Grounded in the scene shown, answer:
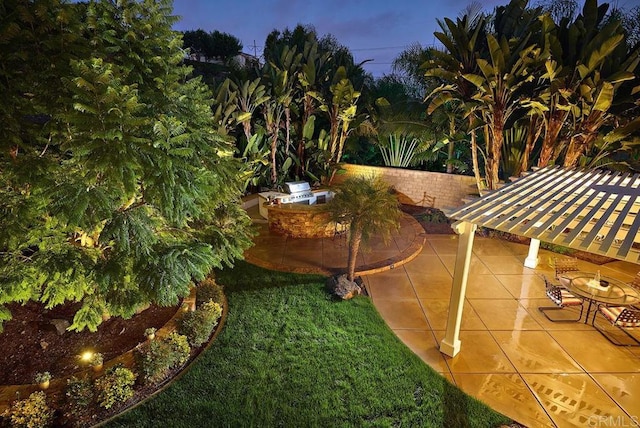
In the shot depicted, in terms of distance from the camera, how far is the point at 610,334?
5.48m

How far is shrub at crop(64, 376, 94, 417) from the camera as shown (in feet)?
12.7

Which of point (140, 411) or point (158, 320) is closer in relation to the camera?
point (140, 411)

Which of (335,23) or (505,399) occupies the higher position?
(335,23)

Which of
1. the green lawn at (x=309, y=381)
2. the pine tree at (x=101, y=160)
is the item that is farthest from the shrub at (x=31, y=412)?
the pine tree at (x=101, y=160)

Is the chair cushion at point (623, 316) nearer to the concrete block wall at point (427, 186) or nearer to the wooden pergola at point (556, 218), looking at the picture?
the wooden pergola at point (556, 218)

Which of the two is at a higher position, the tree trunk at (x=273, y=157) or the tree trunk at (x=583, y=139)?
the tree trunk at (x=583, y=139)

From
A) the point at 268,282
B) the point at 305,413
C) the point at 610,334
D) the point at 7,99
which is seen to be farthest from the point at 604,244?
the point at 7,99

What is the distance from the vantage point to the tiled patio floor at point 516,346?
4219mm

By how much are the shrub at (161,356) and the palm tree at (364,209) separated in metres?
3.18

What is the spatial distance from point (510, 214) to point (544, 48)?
5.13 metres

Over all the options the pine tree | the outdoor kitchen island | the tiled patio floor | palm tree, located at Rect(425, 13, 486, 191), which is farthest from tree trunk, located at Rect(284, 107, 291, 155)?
the pine tree

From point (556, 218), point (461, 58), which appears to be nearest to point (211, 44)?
point (461, 58)

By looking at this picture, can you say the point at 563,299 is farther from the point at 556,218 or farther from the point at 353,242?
the point at 353,242

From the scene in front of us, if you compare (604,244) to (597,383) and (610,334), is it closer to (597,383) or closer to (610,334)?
(597,383)
